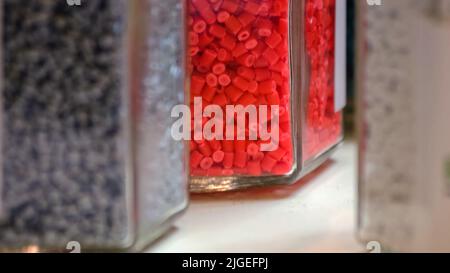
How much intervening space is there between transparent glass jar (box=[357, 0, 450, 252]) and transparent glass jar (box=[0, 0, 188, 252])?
0.16 meters

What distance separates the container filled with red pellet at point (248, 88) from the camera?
55 cm

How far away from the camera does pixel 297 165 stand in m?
0.59

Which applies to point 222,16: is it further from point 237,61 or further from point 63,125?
point 63,125

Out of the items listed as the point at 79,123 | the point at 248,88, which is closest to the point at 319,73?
the point at 248,88

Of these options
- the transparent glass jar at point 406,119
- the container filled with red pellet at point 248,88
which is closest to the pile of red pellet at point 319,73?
the container filled with red pellet at point 248,88

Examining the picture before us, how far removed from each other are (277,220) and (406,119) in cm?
15

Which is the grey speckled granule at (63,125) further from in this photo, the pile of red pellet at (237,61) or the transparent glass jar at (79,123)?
the pile of red pellet at (237,61)

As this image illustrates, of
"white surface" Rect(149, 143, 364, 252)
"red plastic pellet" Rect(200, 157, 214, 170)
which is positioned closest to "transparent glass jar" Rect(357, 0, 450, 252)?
"white surface" Rect(149, 143, 364, 252)

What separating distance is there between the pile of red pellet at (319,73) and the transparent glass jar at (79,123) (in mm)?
168

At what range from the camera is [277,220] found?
21.0 inches

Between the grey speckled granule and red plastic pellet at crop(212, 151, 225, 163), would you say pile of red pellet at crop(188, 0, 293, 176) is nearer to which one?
red plastic pellet at crop(212, 151, 225, 163)

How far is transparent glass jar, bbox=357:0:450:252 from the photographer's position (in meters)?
0.43
